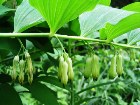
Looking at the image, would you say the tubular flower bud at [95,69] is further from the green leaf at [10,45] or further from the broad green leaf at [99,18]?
the green leaf at [10,45]

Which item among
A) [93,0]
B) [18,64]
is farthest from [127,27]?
[18,64]

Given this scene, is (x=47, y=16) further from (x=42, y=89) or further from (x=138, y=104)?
(x=138, y=104)

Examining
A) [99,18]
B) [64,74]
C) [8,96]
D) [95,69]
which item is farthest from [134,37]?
[8,96]

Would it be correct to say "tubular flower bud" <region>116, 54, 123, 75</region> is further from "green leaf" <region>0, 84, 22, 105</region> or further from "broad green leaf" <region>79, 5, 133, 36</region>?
"green leaf" <region>0, 84, 22, 105</region>

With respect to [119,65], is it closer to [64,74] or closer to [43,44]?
[64,74]

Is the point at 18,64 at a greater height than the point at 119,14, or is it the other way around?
the point at 119,14

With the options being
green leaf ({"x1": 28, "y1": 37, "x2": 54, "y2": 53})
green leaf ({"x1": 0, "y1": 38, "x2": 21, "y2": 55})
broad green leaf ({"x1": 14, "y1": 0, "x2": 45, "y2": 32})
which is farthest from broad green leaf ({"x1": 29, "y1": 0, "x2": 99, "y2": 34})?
green leaf ({"x1": 28, "y1": 37, "x2": 54, "y2": 53})

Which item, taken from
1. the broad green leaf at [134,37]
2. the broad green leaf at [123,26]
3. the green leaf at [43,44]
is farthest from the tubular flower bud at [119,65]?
the green leaf at [43,44]
